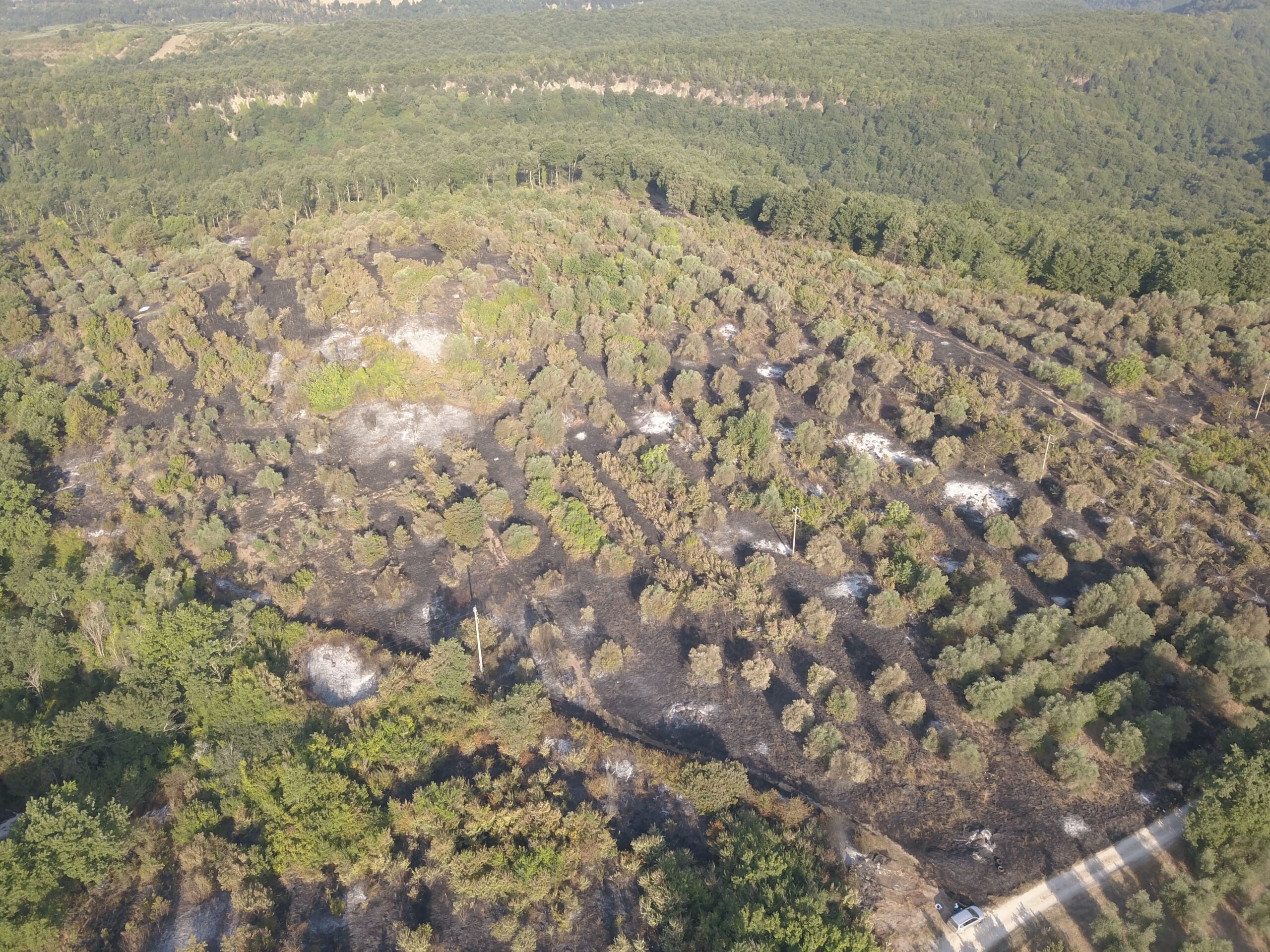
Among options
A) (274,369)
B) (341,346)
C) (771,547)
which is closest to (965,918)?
(771,547)

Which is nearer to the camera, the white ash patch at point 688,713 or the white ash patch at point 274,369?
the white ash patch at point 688,713

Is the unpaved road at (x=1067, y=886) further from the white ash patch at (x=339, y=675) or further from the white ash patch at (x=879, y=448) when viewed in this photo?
the white ash patch at (x=339, y=675)

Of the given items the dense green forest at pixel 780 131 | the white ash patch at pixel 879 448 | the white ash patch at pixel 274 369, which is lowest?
the white ash patch at pixel 879 448

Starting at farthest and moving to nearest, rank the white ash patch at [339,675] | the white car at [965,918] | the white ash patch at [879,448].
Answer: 1. the white ash patch at [879,448]
2. the white ash patch at [339,675]
3. the white car at [965,918]

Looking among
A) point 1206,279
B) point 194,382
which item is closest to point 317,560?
point 194,382

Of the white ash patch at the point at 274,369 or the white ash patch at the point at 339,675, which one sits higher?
the white ash patch at the point at 274,369

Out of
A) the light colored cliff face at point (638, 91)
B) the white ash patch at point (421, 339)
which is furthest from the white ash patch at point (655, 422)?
the light colored cliff face at point (638, 91)

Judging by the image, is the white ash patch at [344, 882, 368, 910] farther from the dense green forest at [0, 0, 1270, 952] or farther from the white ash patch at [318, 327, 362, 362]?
the white ash patch at [318, 327, 362, 362]
